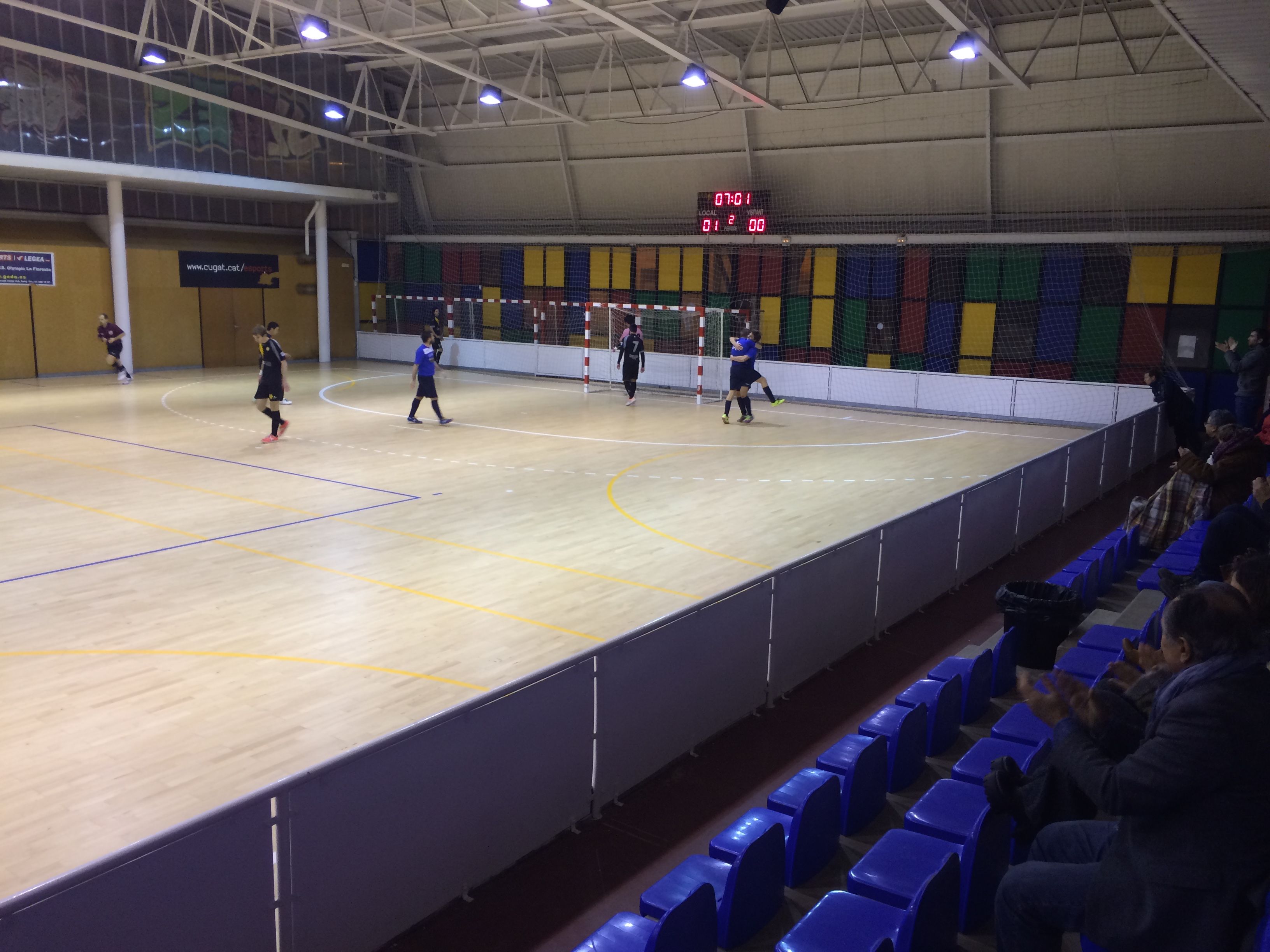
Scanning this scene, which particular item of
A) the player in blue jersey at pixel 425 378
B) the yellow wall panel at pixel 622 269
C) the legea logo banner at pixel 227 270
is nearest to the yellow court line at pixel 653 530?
the player in blue jersey at pixel 425 378

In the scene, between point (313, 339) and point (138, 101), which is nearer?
point (138, 101)

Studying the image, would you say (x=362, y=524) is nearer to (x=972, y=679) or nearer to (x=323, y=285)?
(x=972, y=679)

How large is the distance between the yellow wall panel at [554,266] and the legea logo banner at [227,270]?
8378 millimetres

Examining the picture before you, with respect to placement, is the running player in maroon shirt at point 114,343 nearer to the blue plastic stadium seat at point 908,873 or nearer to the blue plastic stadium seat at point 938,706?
the blue plastic stadium seat at point 938,706

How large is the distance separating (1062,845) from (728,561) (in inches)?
251

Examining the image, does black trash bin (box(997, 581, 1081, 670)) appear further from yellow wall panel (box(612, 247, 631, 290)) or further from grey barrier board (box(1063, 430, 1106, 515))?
yellow wall panel (box(612, 247, 631, 290))

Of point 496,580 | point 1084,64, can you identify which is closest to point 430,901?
point 496,580

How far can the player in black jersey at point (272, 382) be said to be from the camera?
15.5 m

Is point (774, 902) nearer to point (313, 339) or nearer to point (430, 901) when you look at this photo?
point (430, 901)

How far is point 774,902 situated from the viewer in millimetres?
3877

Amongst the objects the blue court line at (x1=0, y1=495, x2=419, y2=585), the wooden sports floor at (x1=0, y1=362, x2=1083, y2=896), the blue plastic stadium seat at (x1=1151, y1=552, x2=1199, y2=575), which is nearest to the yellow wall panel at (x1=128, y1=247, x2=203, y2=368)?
the wooden sports floor at (x1=0, y1=362, x2=1083, y2=896)

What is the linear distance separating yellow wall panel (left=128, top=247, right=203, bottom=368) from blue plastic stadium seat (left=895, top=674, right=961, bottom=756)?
2623 cm

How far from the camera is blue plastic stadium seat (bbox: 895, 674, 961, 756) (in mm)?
5191

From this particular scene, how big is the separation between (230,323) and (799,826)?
95.0ft
